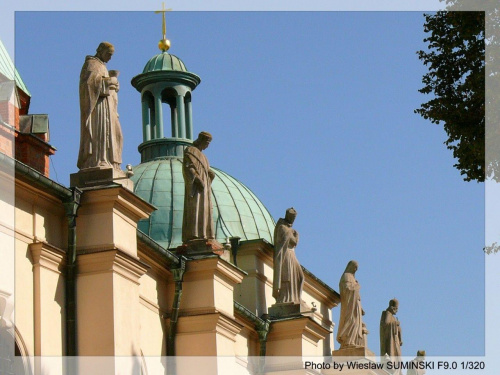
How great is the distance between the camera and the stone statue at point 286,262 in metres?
30.2

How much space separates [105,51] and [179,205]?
35.0 feet

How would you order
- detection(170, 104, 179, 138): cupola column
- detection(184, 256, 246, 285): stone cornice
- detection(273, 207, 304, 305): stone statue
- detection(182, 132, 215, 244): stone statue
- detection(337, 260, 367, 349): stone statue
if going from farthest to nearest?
detection(170, 104, 179, 138): cupola column
detection(337, 260, 367, 349): stone statue
detection(273, 207, 304, 305): stone statue
detection(182, 132, 215, 244): stone statue
detection(184, 256, 246, 285): stone cornice

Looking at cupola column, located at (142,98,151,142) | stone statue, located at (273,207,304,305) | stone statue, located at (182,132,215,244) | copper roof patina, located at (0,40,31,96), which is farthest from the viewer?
cupola column, located at (142,98,151,142)

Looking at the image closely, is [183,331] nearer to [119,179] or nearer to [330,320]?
[119,179]

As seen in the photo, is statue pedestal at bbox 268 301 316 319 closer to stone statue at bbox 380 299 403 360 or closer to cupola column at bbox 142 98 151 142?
stone statue at bbox 380 299 403 360

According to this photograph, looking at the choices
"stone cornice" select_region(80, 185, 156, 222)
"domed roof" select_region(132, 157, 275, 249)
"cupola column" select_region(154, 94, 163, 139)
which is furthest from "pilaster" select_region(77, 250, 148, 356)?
"cupola column" select_region(154, 94, 163, 139)

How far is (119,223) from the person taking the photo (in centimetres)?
2245

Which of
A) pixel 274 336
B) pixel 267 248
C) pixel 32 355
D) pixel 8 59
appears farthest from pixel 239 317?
pixel 32 355

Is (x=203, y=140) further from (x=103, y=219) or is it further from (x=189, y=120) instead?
(x=189, y=120)

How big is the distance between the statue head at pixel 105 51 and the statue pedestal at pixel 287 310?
29.3 feet

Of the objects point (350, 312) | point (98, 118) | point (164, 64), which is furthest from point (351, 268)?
point (98, 118)

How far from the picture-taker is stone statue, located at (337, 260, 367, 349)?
32.7 meters

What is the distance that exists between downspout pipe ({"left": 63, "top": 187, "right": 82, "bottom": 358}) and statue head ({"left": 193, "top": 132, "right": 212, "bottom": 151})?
14.1 ft

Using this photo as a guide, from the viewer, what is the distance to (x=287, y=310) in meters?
30.3
